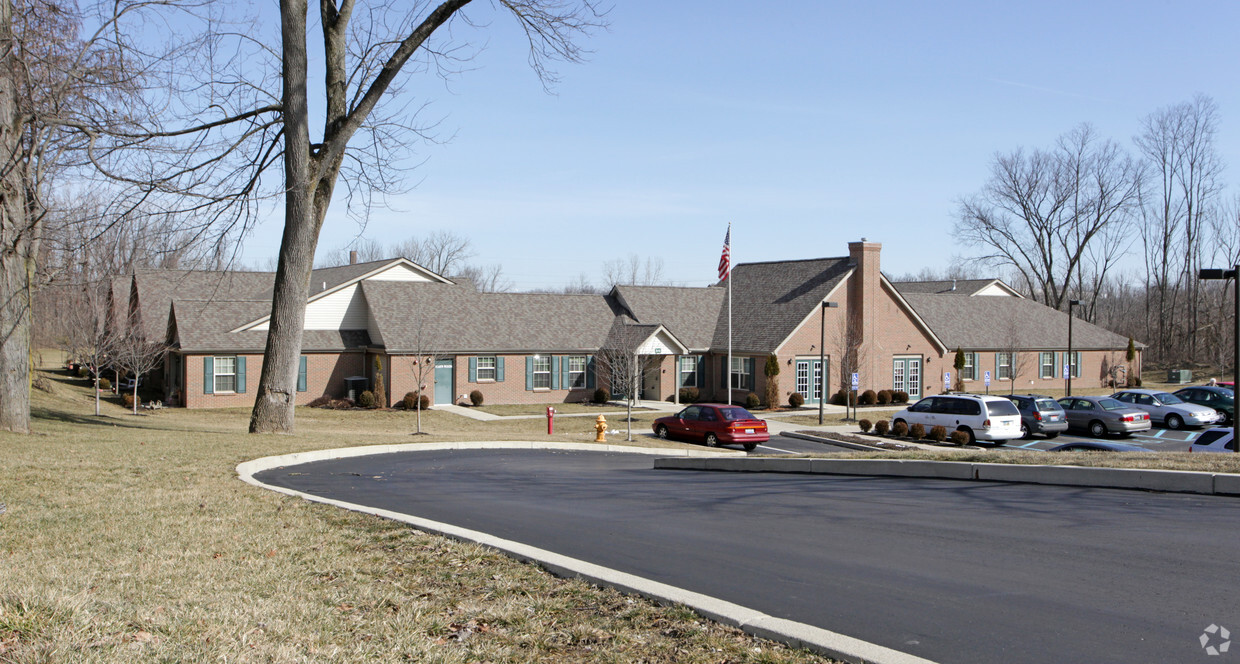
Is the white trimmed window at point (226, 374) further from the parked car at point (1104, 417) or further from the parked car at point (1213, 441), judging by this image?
the parked car at point (1213, 441)

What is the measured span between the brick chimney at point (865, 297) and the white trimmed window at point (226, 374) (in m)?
27.9

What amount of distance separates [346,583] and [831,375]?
38602mm

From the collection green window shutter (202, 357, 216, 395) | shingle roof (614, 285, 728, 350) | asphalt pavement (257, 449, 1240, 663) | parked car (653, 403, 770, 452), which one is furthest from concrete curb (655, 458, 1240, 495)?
shingle roof (614, 285, 728, 350)

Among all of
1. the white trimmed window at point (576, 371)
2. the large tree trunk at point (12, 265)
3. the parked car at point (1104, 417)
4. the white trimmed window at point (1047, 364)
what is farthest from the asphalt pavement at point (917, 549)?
the white trimmed window at point (1047, 364)

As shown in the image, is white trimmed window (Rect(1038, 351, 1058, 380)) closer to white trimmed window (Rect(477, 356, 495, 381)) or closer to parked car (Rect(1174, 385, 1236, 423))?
parked car (Rect(1174, 385, 1236, 423))

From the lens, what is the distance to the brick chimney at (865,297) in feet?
142

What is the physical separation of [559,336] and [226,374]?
1478 centimetres

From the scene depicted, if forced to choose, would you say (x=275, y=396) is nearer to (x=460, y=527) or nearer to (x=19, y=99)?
(x=19, y=99)

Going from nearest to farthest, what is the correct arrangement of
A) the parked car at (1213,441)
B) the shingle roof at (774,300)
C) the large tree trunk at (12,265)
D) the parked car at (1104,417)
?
the large tree trunk at (12,265) < the parked car at (1213,441) < the parked car at (1104,417) < the shingle roof at (774,300)

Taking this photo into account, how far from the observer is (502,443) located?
2211cm

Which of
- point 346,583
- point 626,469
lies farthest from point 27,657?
point 626,469

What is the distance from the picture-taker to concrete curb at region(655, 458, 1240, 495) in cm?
1081

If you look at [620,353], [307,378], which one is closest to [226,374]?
[307,378]

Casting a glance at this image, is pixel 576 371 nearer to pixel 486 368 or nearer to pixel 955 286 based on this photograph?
pixel 486 368
